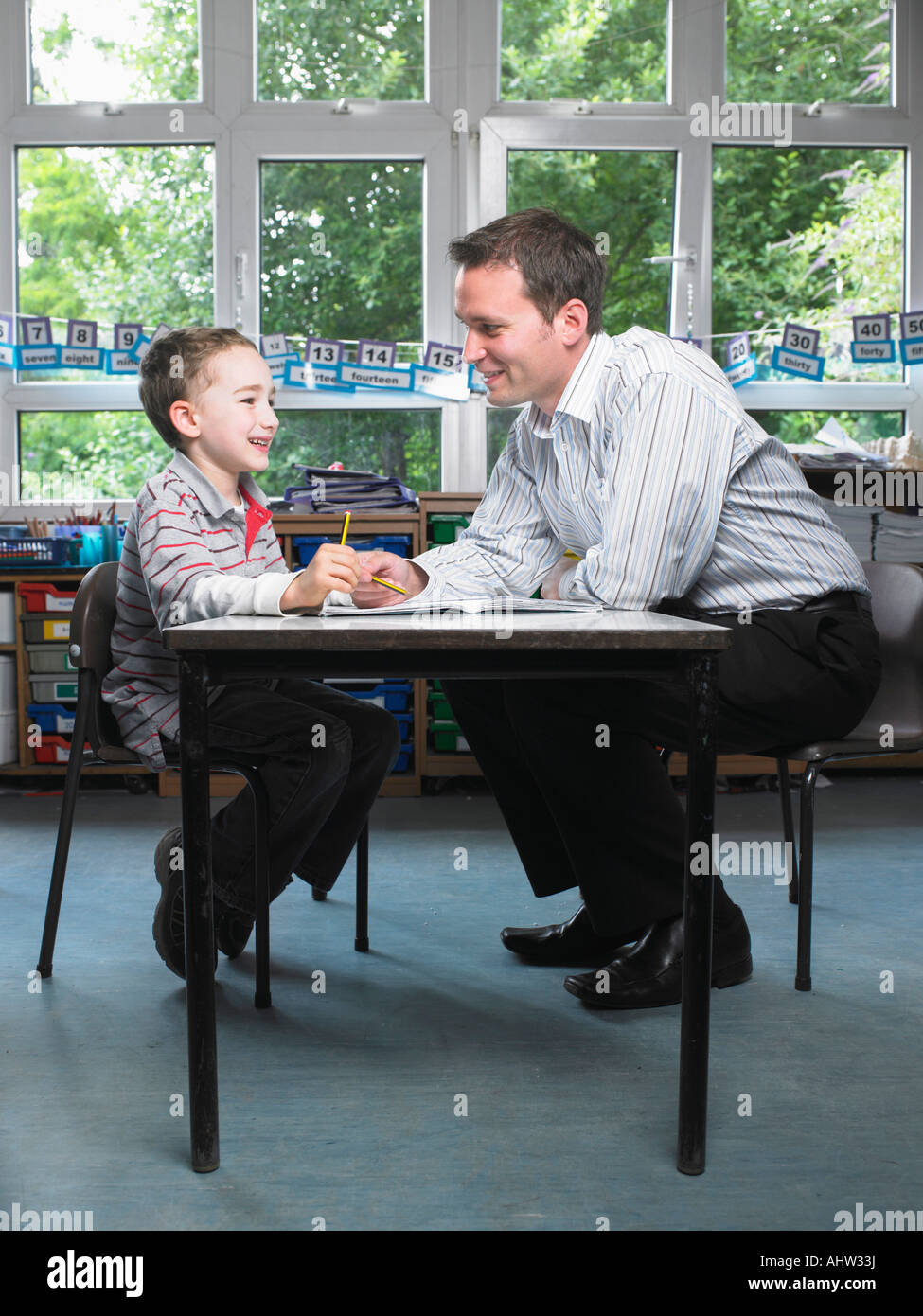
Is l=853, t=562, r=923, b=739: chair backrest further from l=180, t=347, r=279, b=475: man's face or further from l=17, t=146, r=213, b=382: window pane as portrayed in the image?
l=17, t=146, r=213, b=382: window pane

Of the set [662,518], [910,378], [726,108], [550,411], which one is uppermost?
[726,108]

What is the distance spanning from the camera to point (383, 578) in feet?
6.07

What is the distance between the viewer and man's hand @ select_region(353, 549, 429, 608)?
1818mm

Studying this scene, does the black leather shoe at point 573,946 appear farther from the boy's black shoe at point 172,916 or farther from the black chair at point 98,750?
the boy's black shoe at point 172,916

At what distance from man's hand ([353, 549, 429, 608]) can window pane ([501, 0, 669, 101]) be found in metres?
2.66

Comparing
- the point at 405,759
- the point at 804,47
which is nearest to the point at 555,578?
the point at 405,759

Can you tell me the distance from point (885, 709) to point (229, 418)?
3.92 feet

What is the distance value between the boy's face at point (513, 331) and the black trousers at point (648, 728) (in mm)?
484

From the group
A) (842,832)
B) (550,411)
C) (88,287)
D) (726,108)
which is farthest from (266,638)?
(726,108)

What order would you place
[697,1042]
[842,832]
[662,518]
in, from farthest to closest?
[842,832] → [662,518] → [697,1042]

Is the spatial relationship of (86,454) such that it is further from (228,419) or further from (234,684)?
(234,684)

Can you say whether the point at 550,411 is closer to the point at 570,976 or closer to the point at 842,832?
the point at 570,976

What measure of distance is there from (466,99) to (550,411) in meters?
2.53

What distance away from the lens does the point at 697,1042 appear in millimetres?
1247
